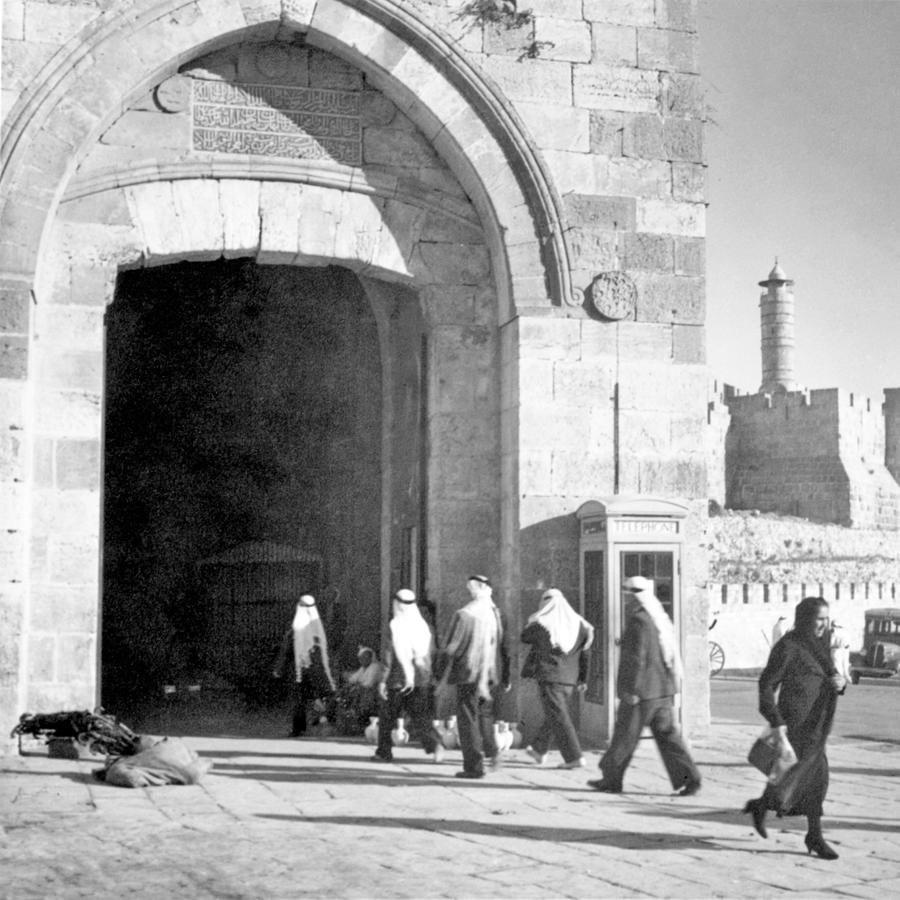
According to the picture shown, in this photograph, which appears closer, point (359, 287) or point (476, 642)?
point (476, 642)

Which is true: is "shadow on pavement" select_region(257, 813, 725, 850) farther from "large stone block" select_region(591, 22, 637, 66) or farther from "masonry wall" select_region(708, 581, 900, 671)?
"masonry wall" select_region(708, 581, 900, 671)

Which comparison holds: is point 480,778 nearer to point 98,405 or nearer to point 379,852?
point 379,852

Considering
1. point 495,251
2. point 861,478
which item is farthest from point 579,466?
point 861,478

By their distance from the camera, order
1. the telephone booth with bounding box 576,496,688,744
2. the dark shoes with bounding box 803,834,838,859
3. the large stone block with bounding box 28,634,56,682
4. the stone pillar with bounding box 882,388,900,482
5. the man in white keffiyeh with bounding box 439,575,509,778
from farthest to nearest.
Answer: the stone pillar with bounding box 882,388,900,482 < the telephone booth with bounding box 576,496,688,744 < the large stone block with bounding box 28,634,56,682 < the man in white keffiyeh with bounding box 439,575,509,778 < the dark shoes with bounding box 803,834,838,859

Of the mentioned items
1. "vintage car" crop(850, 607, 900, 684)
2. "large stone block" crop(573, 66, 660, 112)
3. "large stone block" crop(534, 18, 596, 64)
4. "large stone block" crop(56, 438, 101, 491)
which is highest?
"large stone block" crop(534, 18, 596, 64)

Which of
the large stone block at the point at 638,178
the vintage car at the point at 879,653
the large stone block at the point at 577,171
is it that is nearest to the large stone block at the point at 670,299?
the large stone block at the point at 638,178

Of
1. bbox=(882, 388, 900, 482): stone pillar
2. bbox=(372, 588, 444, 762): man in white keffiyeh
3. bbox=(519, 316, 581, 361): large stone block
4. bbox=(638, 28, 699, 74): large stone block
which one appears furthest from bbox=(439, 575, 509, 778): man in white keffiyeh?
bbox=(882, 388, 900, 482): stone pillar

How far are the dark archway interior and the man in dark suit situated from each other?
7.82 m

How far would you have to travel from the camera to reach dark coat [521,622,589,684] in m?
8.81

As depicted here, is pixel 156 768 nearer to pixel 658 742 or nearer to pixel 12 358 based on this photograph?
pixel 658 742

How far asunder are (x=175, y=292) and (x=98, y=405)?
728 centimetres

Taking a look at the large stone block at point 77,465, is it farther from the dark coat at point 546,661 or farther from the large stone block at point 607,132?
the large stone block at point 607,132

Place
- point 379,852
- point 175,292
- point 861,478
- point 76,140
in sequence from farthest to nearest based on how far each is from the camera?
1. point 861,478
2. point 175,292
3. point 76,140
4. point 379,852

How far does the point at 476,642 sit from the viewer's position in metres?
8.61
